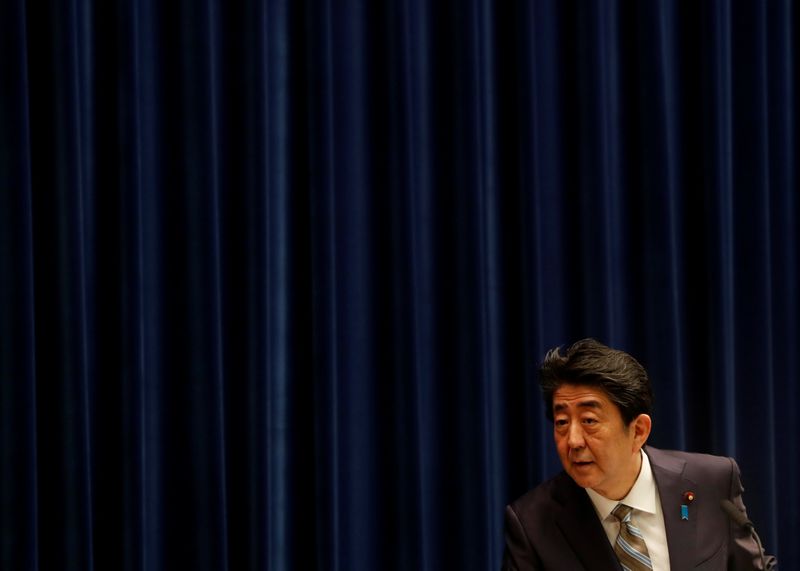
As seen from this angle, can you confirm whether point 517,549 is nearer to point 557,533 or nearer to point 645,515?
point 557,533

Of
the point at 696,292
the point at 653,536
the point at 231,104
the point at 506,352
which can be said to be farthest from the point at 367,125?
the point at 653,536

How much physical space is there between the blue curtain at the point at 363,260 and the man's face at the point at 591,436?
65cm

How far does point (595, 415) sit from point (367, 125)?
109cm

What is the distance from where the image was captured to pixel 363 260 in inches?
105

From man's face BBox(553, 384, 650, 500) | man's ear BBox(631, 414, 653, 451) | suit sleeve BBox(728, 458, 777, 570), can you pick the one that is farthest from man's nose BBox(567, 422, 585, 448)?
suit sleeve BBox(728, 458, 777, 570)

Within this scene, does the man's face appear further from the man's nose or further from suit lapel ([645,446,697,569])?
suit lapel ([645,446,697,569])

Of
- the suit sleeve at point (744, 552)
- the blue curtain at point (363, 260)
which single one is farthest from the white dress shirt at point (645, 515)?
the blue curtain at point (363, 260)

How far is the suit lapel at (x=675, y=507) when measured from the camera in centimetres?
202

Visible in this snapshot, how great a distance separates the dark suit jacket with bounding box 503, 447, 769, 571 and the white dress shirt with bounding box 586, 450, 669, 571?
2 centimetres

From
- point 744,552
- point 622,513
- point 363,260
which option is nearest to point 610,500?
point 622,513

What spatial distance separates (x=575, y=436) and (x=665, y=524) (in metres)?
0.28

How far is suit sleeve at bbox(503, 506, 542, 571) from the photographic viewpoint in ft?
6.52

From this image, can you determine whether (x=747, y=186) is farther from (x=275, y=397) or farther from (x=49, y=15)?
(x=49, y=15)

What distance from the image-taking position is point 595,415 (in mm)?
2000
